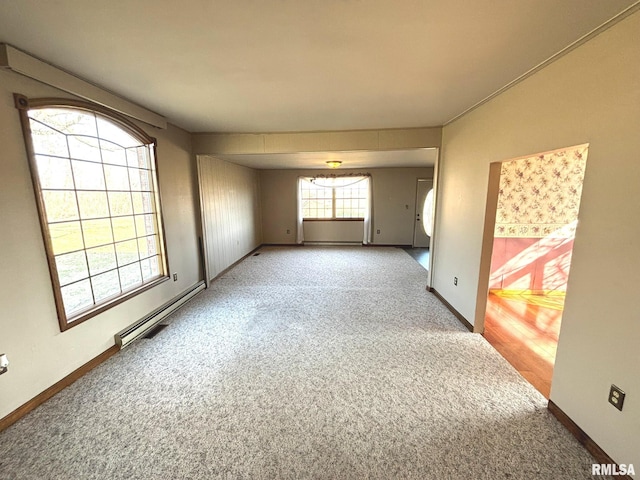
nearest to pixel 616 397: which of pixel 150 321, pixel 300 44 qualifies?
pixel 300 44

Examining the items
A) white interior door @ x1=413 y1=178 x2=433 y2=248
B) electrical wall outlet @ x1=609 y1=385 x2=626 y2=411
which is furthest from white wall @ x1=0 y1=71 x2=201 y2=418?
white interior door @ x1=413 y1=178 x2=433 y2=248

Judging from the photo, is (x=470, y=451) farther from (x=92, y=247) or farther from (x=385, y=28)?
(x=92, y=247)

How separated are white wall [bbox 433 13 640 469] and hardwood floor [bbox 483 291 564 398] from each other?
1.72ft

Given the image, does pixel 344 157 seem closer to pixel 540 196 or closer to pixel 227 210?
pixel 227 210

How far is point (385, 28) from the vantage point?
1.36m

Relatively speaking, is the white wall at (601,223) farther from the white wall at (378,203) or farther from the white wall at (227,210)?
the white wall at (378,203)

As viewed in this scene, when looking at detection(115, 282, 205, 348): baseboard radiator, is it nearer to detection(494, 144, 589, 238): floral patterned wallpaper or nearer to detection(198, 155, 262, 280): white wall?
detection(198, 155, 262, 280): white wall

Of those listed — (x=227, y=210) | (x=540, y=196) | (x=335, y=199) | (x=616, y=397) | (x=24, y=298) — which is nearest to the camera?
(x=616, y=397)

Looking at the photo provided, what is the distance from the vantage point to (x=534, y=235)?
3.58 m

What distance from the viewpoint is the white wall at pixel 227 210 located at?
423 centimetres

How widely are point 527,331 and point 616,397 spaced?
5.25 ft

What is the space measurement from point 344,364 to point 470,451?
3.26ft

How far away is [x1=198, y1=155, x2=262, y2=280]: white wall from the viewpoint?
13.9ft

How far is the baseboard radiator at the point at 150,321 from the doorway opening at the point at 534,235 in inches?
149
